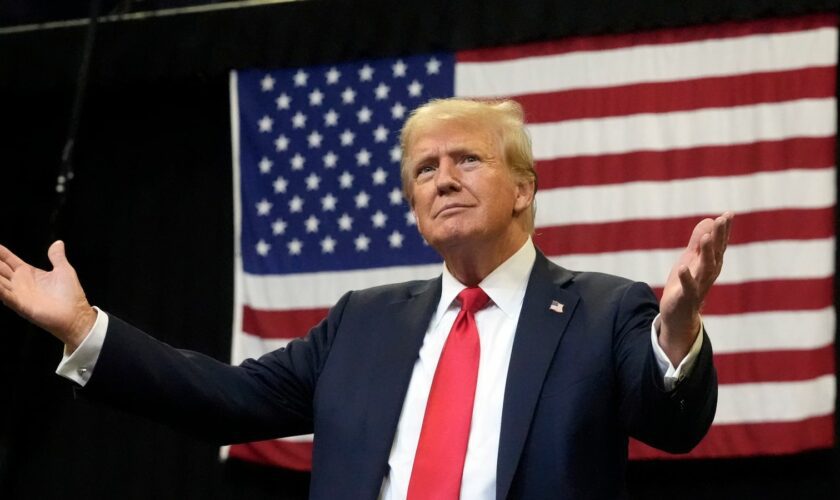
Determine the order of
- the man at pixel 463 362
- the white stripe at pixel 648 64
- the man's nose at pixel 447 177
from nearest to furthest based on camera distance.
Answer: the man at pixel 463 362, the man's nose at pixel 447 177, the white stripe at pixel 648 64

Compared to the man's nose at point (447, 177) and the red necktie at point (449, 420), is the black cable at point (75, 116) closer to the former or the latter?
the man's nose at point (447, 177)

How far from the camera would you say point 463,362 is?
2.19 metres

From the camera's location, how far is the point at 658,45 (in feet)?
13.7

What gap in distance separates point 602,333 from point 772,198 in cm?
205

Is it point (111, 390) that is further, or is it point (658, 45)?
point (658, 45)

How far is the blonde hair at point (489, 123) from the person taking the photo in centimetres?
248

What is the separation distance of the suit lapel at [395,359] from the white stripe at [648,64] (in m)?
1.99

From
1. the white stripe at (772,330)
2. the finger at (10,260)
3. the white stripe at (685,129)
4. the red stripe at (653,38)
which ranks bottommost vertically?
the white stripe at (772,330)

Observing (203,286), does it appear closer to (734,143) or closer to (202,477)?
(202,477)

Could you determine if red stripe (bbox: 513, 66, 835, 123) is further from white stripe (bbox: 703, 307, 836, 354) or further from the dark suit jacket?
the dark suit jacket

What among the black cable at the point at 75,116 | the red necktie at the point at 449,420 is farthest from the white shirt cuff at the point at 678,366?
the black cable at the point at 75,116

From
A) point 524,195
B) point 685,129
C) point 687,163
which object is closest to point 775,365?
point 687,163

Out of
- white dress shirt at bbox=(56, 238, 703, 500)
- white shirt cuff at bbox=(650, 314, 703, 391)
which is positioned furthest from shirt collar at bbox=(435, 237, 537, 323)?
white shirt cuff at bbox=(650, 314, 703, 391)

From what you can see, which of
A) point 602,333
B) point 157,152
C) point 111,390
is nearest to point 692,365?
point 602,333
